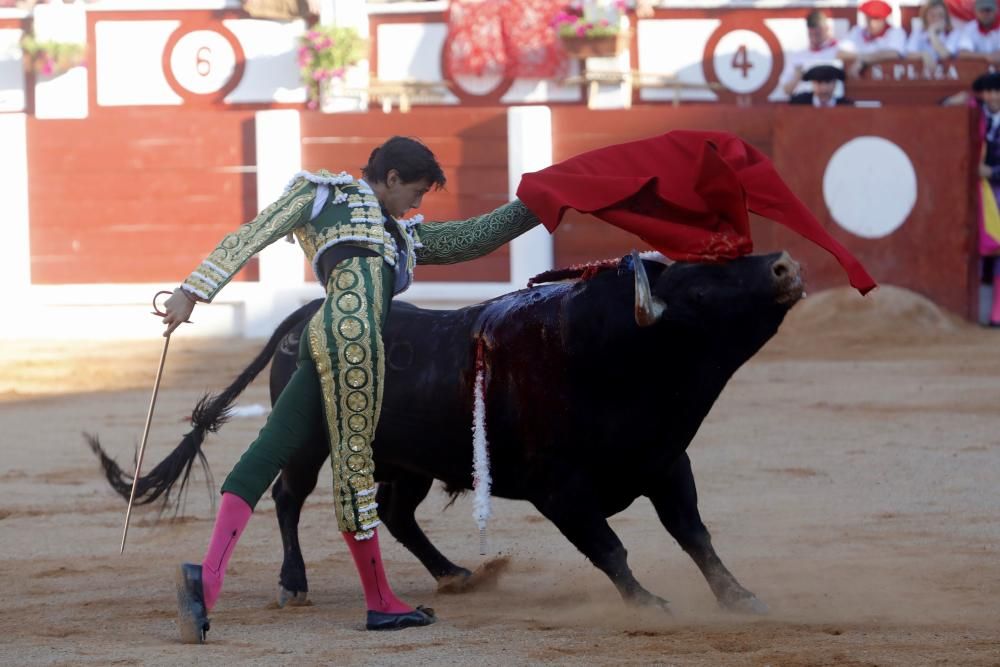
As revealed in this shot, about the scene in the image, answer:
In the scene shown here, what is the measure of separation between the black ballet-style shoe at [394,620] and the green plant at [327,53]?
8.81m

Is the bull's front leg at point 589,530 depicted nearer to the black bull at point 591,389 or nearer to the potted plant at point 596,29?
the black bull at point 591,389

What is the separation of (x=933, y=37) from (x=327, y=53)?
4.09 meters

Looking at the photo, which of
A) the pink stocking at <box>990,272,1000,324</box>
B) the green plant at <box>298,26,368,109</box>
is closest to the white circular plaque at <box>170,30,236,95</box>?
the green plant at <box>298,26,368,109</box>

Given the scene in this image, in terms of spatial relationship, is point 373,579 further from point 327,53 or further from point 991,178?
point 327,53

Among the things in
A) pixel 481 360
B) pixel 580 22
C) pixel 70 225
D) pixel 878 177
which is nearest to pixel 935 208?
pixel 878 177

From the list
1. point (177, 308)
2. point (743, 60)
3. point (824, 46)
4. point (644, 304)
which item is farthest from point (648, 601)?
point (743, 60)

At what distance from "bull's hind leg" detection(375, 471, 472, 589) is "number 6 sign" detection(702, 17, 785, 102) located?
8558 millimetres

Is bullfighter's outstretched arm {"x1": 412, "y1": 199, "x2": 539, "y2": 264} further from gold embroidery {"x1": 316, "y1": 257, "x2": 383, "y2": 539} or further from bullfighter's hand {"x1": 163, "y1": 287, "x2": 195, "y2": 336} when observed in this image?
bullfighter's hand {"x1": 163, "y1": 287, "x2": 195, "y2": 336}

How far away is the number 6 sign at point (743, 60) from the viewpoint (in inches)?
456

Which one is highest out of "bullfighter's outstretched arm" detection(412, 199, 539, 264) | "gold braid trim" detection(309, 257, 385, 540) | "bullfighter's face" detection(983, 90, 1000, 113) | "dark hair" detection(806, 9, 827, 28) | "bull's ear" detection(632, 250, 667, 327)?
"dark hair" detection(806, 9, 827, 28)

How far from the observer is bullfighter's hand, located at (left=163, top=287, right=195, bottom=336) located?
2.66 m

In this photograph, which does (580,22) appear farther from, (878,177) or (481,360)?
(481,360)

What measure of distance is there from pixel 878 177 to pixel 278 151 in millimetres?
3395

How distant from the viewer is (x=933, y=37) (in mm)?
10273
